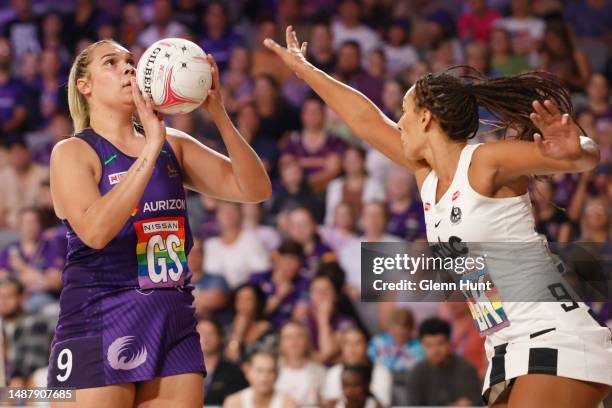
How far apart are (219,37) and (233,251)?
116 inches

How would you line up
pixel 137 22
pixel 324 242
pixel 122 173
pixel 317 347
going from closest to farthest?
pixel 122 173 → pixel 317 347 → pixel 324 242 → pixel 137 22

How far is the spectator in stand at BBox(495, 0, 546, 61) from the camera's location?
894cm

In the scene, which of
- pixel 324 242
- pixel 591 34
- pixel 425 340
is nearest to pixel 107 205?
pixel 425 340

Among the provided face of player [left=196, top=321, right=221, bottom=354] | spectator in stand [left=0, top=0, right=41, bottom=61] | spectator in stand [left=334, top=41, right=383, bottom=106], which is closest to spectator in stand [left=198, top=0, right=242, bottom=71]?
spectator in stand [left=334, top=41, right=383, bottom=106]

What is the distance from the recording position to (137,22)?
1003cm

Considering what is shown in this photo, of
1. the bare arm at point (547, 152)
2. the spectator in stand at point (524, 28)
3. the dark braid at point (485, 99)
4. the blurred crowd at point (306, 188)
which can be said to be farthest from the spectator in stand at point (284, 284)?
the bare arm at point (547, 152)

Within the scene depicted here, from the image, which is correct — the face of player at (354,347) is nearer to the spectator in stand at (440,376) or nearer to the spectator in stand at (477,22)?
the spectator in stand at (440,376)

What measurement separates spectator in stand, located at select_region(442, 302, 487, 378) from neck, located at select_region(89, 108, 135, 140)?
11.4ft

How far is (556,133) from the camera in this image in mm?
3238

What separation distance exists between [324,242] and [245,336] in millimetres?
1060

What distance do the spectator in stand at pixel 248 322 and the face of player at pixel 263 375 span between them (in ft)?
1.25

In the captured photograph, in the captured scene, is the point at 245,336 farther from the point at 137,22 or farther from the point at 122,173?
the point at 137,22

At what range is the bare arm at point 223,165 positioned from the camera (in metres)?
3.84

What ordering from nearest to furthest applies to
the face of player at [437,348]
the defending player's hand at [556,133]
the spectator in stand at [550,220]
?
1. the defending player's hand at [556,133]
2. the face of player at [437,348]
3. the spectator in stand at [550,220]
